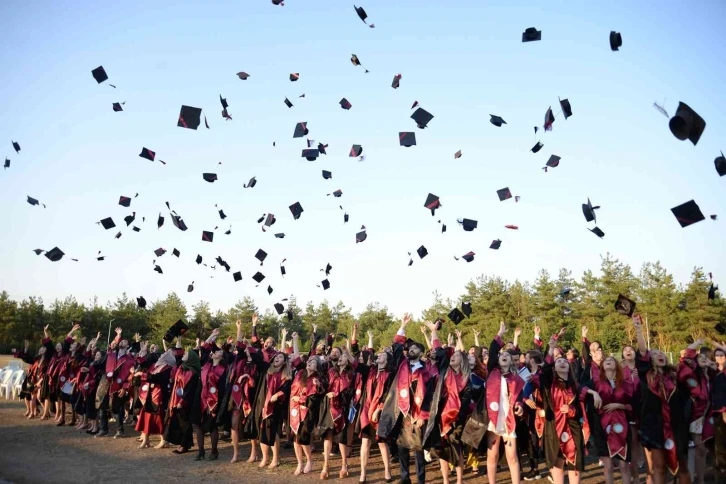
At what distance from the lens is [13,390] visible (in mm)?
21844

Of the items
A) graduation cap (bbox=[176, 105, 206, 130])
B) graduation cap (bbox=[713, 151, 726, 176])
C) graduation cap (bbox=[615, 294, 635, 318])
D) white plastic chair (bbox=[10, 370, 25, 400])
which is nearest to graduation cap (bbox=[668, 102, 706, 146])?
graduation cap (bbox=[713, 151, 726, 176])

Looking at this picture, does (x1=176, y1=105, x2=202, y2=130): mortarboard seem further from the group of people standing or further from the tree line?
the tree line

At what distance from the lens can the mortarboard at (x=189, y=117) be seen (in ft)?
38.4

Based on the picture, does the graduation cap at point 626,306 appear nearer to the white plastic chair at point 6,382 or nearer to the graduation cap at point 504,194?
the graduation cap at point 504,194

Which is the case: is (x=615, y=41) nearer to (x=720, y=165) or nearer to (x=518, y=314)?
(x=720, y=165)

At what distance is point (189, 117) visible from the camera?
12031 millimetres

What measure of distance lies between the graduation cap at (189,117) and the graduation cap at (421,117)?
491 cm

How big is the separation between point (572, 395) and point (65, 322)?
209 feet

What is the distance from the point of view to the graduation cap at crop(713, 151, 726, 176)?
870 centimetres

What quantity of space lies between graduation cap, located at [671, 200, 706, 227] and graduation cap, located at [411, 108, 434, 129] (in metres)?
5.99

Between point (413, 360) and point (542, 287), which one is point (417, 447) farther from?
point (542, 287)

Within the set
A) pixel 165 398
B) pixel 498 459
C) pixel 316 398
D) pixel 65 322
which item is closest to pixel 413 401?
pixel 498 459

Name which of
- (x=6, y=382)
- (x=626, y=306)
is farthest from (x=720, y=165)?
(x=6, y=382)

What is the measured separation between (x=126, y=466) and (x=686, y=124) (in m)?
10.6
